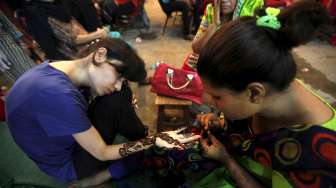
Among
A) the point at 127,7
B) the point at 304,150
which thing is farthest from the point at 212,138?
the point at 127,7

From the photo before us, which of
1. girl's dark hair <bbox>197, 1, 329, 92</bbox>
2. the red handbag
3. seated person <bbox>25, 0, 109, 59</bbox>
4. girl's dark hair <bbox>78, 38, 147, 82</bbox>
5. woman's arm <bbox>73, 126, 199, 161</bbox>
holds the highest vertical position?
girl's dark hair <bbox>197, 1, 329, 92</bbox>

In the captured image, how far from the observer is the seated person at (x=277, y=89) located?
0.87 meters

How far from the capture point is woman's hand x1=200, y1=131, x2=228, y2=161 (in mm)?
1339

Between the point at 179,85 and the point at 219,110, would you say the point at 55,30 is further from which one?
the point at 219,110

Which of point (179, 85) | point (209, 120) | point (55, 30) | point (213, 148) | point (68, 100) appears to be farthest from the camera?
point (55, 30)

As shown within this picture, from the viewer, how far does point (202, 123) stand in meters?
1.52

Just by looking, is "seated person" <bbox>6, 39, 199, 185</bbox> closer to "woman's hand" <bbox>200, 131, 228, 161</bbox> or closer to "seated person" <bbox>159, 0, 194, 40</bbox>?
"woman's hand" <bbox>200, 131, 228, 161</bbox>

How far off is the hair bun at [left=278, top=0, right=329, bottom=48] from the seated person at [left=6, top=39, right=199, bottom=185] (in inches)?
24.6

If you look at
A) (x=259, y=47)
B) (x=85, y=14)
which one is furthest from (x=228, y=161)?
(x=85, y=14)

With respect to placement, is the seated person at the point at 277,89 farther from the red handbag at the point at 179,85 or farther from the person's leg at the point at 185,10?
the person's leg at the point at 185,10

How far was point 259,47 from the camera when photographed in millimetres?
866

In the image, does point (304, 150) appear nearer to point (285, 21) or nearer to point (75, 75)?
point (285, 21)

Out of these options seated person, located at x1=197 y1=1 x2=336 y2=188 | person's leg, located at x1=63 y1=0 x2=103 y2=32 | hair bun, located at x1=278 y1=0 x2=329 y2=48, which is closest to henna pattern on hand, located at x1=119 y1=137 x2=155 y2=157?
seated person, located at x1=197 y1=1 x2=336 y2=188

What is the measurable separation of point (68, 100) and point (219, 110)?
0.60 m
